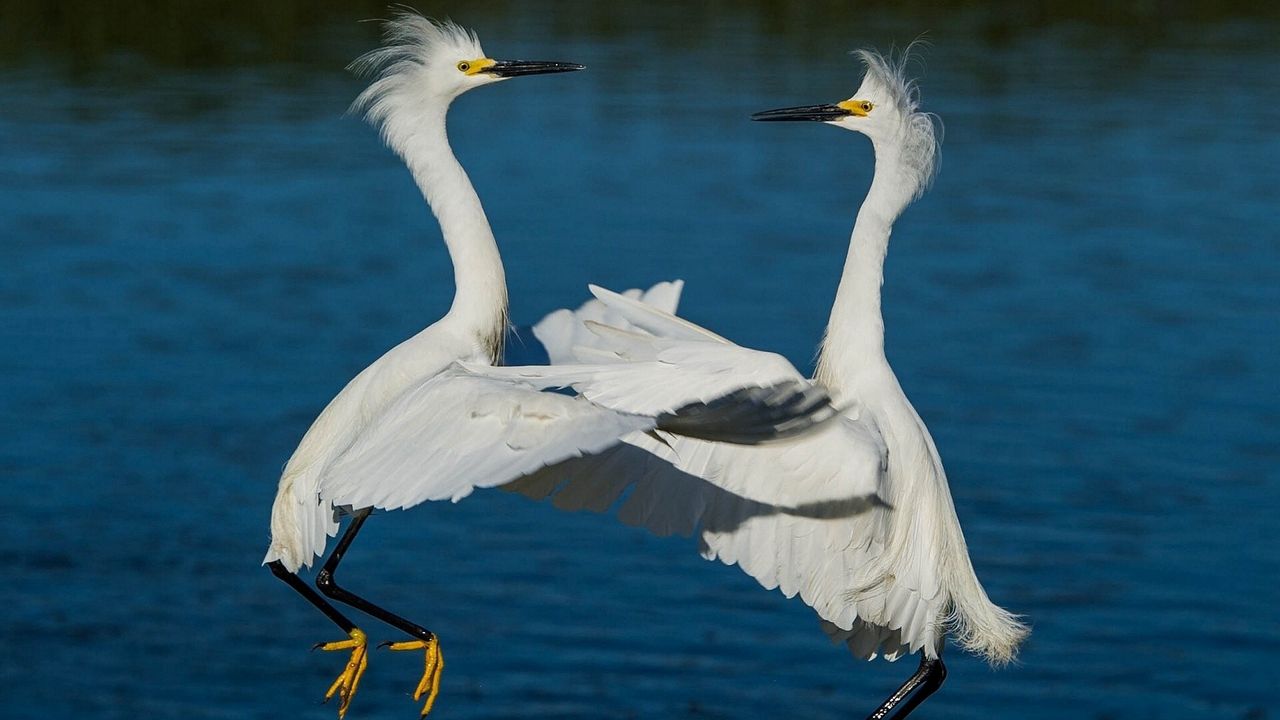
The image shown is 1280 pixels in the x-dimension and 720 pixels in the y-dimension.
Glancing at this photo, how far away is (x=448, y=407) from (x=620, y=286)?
7999mm

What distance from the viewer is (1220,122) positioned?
21453 mm

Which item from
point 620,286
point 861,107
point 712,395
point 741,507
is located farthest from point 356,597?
point 620,286

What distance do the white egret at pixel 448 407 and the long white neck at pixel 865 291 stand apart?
93 cm

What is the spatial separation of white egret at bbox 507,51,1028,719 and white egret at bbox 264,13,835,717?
606 millimetres

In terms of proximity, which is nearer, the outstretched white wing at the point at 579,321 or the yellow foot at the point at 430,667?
the yellow foot at the point at 430,667

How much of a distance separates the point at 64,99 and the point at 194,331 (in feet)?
32.6

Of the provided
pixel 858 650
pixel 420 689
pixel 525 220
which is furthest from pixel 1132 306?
pixel 420 689

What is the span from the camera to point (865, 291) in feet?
24.0

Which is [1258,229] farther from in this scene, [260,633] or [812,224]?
[260,633]

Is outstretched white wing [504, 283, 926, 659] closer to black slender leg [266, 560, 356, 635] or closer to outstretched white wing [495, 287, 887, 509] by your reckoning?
outstretched white wing [495, 287, 887, 509]

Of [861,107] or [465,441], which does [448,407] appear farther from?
[861,107]

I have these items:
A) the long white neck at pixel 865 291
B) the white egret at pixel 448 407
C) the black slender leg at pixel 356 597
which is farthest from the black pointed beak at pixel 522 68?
the black slender leg at pixel 356 597

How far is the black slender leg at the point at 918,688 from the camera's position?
25.0ft

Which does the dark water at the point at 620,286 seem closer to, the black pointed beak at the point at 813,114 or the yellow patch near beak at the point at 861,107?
the black pointed beak at the point at 813,114
